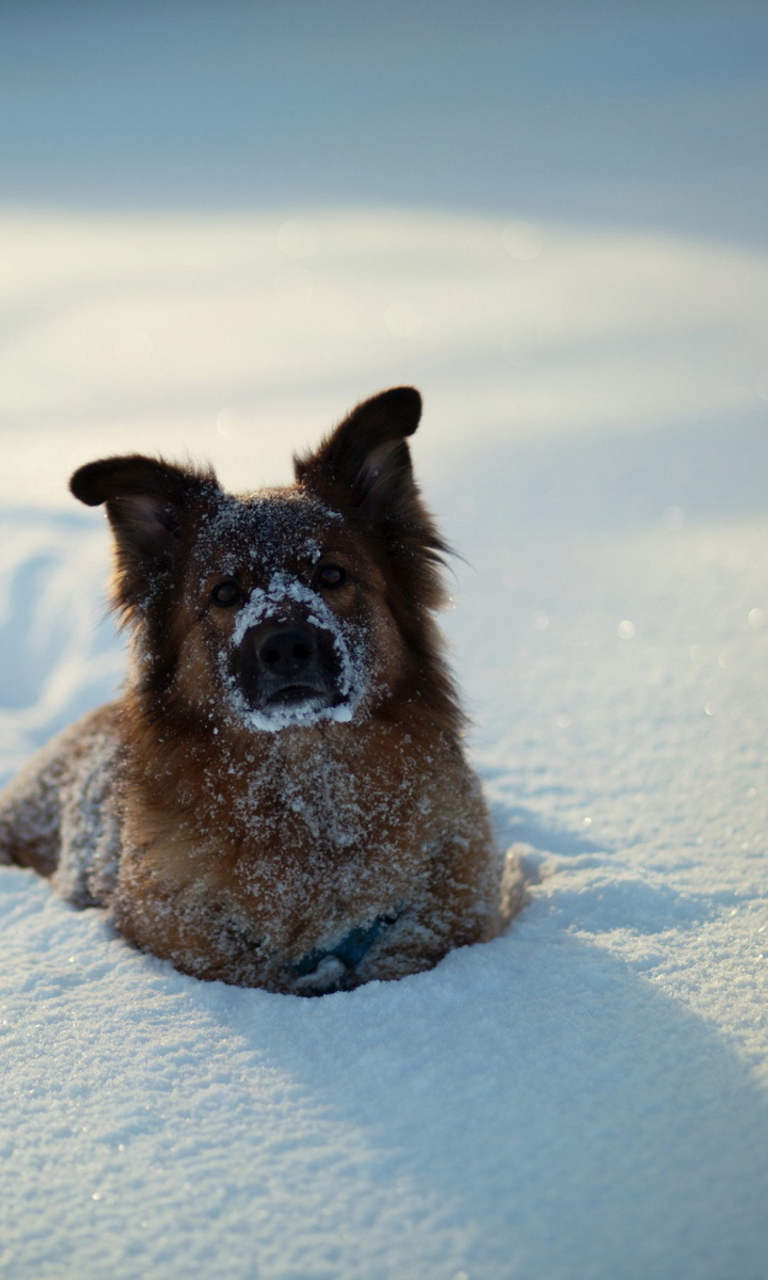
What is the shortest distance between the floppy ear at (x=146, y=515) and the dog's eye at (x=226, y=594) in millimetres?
383

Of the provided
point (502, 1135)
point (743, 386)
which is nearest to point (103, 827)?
point (502, 1135)

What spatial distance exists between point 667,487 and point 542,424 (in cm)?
178

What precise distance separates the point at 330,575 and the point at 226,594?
0.38m

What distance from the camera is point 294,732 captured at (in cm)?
348

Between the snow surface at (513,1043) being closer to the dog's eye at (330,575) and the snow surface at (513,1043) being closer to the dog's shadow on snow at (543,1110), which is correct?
the dog's shadow on snow at (543,1110)

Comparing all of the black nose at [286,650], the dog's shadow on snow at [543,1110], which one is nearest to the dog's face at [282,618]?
the black nose at [286,650]

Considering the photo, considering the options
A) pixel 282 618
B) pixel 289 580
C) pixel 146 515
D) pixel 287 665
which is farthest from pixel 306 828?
pixel 146 515

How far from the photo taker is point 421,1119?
237cm

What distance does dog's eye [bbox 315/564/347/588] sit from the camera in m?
3.54

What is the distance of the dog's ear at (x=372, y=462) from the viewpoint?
3.77 meters

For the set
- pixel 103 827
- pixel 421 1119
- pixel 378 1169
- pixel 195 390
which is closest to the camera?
pixel 378 1169

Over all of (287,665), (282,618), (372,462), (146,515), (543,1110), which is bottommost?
(543,1110)

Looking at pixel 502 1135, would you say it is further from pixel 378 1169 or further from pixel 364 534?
pixel 364 534

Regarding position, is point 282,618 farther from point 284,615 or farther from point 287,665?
point 287,665
